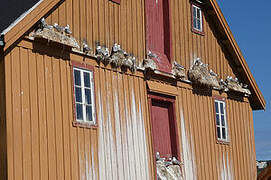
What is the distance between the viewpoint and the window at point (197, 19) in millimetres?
22431

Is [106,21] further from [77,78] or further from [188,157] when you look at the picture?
[188,157]

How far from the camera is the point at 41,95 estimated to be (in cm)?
1552

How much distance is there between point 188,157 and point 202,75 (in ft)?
9.85

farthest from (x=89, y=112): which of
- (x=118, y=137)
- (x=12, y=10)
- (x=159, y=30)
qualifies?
(x=159, y=30)

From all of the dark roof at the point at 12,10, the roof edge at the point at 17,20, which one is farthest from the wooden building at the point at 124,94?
the dark roof at the point at 12,10

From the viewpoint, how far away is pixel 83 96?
1678cm

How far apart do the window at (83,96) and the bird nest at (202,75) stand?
210 inches

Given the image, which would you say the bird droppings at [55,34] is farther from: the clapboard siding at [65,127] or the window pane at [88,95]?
the window pane at [88,95]

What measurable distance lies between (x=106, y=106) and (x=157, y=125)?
9.01 ft

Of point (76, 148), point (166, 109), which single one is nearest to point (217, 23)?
point (166, 109)

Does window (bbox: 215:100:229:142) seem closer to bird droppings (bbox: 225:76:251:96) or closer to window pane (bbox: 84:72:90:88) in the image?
bird droppings (bbox: 225:76:251:96)

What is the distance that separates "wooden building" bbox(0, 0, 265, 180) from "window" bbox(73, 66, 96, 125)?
0.10 feet

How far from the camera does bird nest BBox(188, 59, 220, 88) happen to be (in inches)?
846

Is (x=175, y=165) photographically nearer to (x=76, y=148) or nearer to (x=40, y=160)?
(x=76, y=148)
